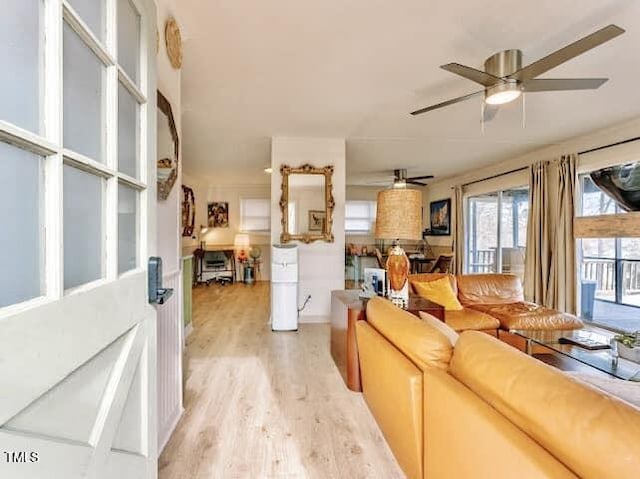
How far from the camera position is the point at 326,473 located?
1643 millimetres

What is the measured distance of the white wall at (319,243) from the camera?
4559mm

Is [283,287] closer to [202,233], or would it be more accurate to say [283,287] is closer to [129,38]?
[129,38]

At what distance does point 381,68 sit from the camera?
2578 millimetres

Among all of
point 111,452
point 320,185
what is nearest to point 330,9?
point 111,452

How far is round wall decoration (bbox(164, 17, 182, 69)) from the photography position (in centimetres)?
189

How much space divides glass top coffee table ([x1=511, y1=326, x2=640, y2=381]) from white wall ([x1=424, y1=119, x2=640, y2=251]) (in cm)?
253

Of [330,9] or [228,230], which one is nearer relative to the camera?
[330,9]

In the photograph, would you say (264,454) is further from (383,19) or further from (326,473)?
(383,19)

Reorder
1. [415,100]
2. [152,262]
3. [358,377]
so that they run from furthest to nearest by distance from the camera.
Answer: [415,100]
[358,377]
[152,262]

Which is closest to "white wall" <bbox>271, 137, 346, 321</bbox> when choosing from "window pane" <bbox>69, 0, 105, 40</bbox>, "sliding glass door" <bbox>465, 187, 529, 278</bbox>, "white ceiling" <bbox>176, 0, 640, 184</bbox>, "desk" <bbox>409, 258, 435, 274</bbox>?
"white ceiling" <bbox>176, 0, 640, 184</bbox>

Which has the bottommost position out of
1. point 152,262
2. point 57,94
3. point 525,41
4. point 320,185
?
point 152,262

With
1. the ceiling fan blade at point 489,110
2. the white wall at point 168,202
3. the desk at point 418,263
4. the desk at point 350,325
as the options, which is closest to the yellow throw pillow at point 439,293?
the desk at point 350,325

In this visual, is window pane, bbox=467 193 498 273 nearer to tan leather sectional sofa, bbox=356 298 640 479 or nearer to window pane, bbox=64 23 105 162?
tan leather sectional sofa, bbox=356 298 640 479

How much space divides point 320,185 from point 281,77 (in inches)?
78.5
